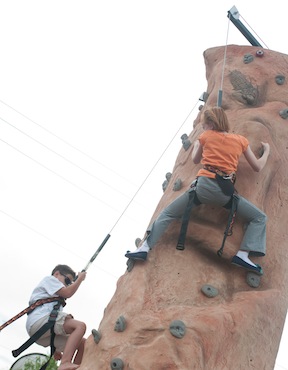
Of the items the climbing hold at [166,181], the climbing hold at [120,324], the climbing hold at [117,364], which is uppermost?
the climbing hold at [166,181]

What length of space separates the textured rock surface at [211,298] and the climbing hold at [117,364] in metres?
0.01

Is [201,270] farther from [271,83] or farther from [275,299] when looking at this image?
[271,83]

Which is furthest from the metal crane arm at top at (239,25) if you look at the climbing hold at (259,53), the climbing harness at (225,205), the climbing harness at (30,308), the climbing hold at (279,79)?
the climbing harness at (30,308)

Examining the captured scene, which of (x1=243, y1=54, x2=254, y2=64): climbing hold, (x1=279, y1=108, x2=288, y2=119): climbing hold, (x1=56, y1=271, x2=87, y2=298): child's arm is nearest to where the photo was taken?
(x1=56, y1=271, x2=87, y2=298): child's arm

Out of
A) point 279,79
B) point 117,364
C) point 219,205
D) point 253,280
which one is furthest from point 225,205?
point 279,79

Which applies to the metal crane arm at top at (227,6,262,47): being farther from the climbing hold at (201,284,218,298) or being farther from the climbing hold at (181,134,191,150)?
the climbing hold at (201,284,218,298)

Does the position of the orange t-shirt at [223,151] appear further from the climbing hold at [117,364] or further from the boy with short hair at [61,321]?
the climbing hold at [117,364]

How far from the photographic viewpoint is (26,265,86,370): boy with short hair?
418 centimetres

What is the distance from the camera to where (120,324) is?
384 cm

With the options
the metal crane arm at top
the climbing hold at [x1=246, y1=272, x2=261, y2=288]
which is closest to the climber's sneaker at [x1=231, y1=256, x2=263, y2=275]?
the climbing hold at [x1=246, y1=272, x2=261, y2=288]

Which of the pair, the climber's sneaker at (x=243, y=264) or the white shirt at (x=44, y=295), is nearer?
the climber's sneaker at (x=243, y=264)

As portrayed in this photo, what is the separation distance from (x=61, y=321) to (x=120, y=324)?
27.9 inches

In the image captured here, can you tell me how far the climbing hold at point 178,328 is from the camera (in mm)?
3637

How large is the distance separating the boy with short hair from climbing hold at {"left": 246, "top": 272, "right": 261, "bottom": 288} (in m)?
1.44
